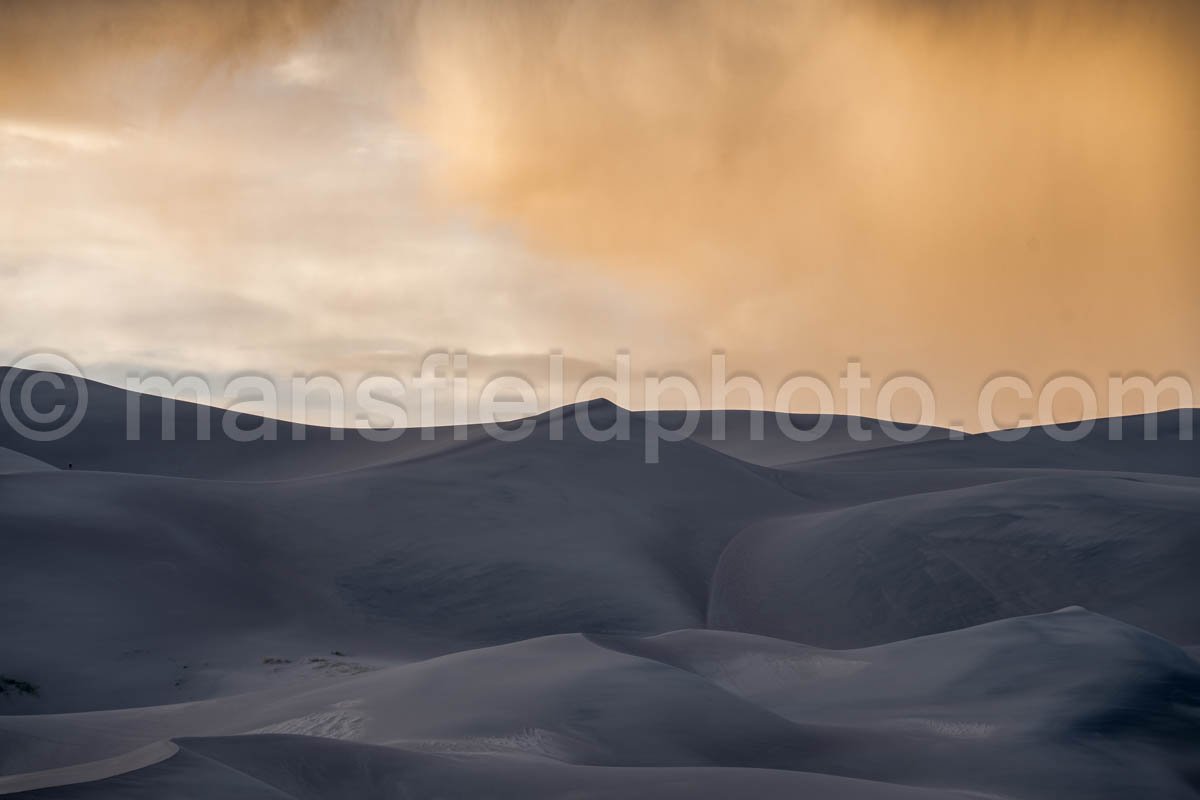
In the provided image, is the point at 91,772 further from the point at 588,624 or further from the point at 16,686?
the point at 588,624

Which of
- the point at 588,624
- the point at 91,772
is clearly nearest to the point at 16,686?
the point at 588,624

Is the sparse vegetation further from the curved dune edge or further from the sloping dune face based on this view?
the curved dune edge

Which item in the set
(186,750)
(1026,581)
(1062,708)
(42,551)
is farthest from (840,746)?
(42,551)

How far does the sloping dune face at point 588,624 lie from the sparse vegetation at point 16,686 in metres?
0.06

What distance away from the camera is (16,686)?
12656 millimetres

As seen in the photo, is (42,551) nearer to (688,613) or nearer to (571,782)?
(688,613)

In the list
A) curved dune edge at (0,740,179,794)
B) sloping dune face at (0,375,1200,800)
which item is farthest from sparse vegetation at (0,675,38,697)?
curved dune edge at (0,740,179,794)

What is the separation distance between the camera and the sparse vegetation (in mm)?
12531

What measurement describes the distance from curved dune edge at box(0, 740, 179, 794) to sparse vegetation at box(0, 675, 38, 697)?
837 cm

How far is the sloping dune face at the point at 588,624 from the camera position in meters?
6.52

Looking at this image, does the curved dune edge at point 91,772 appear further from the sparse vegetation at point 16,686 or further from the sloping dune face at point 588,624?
the sparse vegetation at point 16,686

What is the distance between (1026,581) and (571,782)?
1234 centimetres

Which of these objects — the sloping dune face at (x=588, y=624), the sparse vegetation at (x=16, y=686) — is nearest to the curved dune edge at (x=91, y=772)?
the sloping dune face at (x=588, y=624)

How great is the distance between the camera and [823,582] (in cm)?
1789
